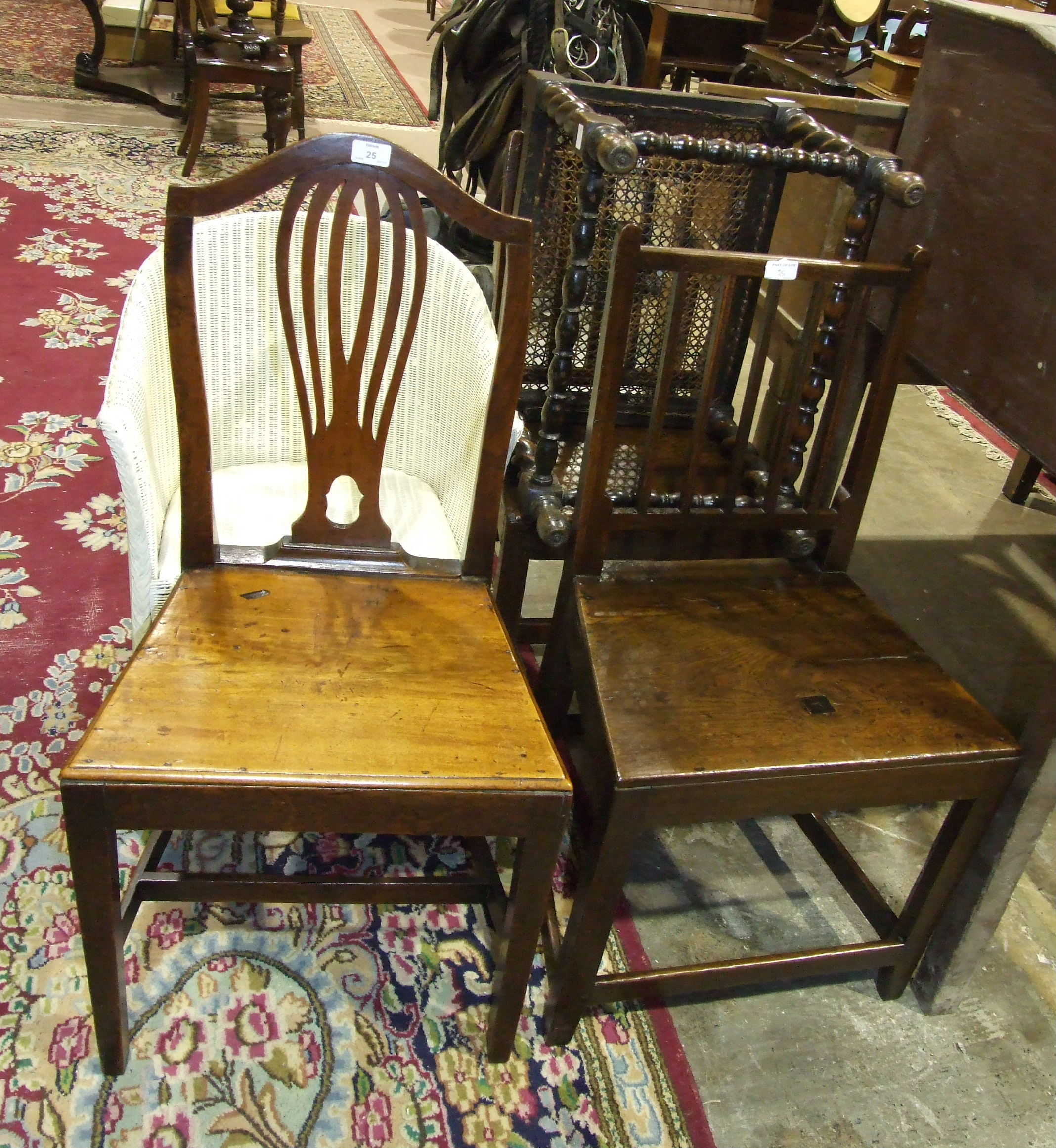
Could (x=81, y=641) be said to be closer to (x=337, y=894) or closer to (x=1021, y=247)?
(x=337, y=894)

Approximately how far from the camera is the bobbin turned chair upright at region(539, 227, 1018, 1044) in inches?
42.7

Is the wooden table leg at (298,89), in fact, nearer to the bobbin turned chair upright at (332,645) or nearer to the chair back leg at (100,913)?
the bobbin turned chair upright at (332,645)

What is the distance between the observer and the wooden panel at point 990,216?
46.4 inches

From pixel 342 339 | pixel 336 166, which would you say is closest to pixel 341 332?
pixel 342 339

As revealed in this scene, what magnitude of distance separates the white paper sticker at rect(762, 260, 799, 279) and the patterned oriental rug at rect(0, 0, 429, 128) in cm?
436

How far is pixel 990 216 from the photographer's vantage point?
4.23ft

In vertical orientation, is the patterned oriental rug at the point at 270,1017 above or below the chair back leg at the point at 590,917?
below

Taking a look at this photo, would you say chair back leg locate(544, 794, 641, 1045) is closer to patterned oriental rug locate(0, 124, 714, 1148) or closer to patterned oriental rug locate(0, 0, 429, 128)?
patterned oriental rug locate(0, 124, 714, 1148)

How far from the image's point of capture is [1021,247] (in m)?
1.22

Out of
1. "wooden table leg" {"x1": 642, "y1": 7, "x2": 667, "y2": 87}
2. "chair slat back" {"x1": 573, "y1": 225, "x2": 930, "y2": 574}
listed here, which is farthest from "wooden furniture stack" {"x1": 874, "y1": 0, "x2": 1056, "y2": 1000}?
"wooden table leg" {"x1": 642, "y1": 7, "x2": 667, "y2": 87}

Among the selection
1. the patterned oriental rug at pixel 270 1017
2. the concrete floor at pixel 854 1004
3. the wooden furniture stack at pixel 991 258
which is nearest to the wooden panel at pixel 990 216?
the wooden furniture stack at pixel 991 258

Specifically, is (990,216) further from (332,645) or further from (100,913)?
(100,913)

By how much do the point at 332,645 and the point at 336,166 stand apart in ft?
1.73

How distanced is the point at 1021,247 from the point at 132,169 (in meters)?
3.69
